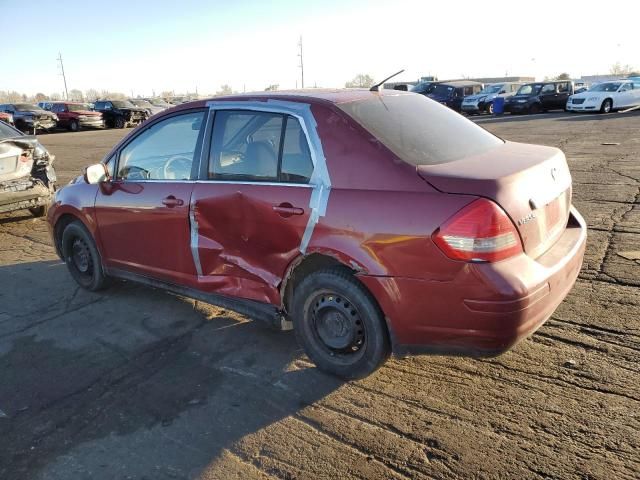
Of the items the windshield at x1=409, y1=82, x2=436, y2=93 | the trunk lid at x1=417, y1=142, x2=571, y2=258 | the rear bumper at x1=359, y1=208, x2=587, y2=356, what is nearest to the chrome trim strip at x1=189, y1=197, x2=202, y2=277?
the rear bumper at x1=359, y1=208, x2=587, y2=356

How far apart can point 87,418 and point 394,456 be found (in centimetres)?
172

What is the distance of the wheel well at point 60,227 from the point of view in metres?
4.98

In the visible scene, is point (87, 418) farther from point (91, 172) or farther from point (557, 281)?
point (557, 281)

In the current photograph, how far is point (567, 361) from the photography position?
3.27 metres

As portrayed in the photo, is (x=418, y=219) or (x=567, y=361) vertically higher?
(x=418, y=219)

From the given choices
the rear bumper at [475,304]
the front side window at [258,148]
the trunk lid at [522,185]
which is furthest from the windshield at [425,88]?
the rear bumper at [475,304]

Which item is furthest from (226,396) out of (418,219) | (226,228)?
(418,219)

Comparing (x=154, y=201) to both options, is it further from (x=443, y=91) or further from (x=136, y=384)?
(x=443, y=91)

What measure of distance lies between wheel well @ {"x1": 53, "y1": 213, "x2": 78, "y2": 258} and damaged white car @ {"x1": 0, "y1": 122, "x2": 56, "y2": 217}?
2.70 metres

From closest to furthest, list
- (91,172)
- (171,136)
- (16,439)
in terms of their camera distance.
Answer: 1. (16,439)
2. (171,136)
3. (91,172)

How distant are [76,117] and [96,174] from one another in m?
29.6

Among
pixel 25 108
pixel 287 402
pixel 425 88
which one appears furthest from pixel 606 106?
pixel 25 108

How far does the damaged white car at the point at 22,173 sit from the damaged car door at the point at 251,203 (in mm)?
4843

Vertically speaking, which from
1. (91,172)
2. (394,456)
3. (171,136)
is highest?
(171,136)
